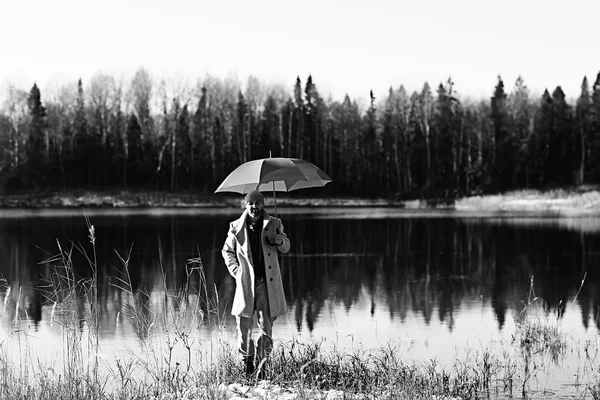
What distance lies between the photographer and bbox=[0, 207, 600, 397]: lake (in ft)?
36.4

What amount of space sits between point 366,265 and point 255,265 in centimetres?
1497

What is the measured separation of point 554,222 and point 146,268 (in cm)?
2493

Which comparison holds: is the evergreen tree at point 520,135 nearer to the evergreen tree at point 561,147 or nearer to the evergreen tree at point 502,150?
the evergreen tree at point 502,150

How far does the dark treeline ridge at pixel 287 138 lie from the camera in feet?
210

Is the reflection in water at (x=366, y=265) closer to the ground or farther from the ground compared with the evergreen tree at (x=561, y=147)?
closer to the ground

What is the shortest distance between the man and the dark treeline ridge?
57.4 m

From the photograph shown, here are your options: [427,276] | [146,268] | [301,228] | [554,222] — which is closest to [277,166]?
[427,276]

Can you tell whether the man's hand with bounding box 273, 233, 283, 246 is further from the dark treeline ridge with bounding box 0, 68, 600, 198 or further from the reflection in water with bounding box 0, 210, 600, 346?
the dark treeline ridge with bounding box 0, 68, 600, 198

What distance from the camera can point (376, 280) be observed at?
61.6 feet

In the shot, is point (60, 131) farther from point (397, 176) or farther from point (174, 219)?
point (397, 176)

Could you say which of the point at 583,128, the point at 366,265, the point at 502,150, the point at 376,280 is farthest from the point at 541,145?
the point at 376,280

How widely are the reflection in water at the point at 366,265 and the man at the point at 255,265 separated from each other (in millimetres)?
393

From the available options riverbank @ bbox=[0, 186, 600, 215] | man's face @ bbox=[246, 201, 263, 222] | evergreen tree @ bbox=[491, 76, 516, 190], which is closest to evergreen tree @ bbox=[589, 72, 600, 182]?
evergreen tree @ bbox=[491, 76, 516, 190]

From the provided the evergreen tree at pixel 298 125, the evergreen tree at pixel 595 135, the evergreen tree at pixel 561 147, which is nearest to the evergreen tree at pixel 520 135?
the evergreen tree at pixel 561 147
